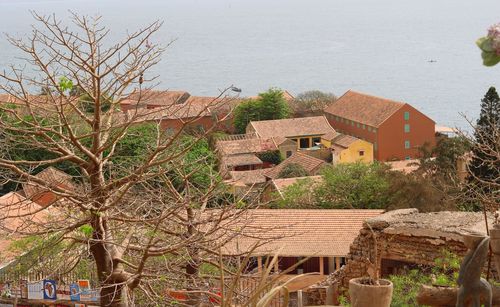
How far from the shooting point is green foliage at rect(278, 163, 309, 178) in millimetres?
35375

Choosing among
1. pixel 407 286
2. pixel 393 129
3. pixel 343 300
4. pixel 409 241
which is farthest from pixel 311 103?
pixel 407 286

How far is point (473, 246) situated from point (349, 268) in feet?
25.0

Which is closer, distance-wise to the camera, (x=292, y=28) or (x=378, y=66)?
(x=378, y=66)

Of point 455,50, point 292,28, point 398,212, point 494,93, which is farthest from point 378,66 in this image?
point 398,212

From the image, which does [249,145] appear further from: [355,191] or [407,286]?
[407,286]

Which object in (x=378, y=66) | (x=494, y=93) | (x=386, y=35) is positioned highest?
(x=386, y=35)

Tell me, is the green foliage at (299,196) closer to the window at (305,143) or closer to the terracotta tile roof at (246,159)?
the terracotta tile roof at (246,159)

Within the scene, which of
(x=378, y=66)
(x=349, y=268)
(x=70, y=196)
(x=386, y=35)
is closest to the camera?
(x=70, y=196)

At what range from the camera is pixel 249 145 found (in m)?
43.7

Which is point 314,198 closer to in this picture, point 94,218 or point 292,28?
point 94,218

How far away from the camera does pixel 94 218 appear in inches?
263

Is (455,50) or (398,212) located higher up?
(455,50)

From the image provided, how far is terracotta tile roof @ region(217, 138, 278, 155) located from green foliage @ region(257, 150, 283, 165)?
19 centimetres

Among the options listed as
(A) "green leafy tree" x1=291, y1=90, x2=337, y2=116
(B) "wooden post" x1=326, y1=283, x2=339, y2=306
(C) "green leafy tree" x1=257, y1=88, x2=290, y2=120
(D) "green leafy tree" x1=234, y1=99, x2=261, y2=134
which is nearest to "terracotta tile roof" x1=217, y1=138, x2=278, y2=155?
(D) "green leafy tree" x1=234, y1=99, x2=261, y2=134
